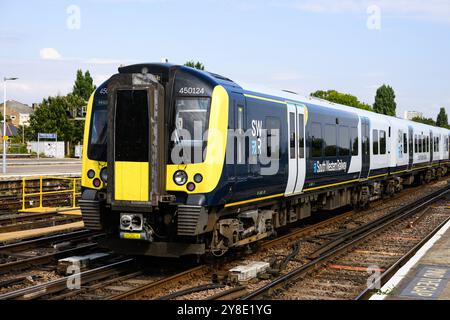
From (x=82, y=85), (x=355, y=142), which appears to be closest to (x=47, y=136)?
(x=82, y=85)

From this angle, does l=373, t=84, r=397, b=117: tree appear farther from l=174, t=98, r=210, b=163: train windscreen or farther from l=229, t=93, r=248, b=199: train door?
l=174, t=98, r=210, b=163: train windscreen

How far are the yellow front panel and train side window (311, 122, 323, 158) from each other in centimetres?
562

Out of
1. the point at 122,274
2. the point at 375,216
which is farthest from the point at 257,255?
the point at 375,216

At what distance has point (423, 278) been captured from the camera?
902 centimetres

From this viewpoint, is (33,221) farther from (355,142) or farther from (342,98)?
(342,98)

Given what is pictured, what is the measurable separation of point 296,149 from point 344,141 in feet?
13.1

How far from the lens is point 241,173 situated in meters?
9.76

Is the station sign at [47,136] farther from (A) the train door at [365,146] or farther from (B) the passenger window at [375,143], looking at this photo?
(A) the train door at [365,146]

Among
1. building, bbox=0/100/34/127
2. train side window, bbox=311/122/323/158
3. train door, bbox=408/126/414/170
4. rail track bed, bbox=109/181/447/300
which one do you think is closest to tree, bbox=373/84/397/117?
building, bbox=0/100/34/127

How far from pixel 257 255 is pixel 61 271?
3753 mm

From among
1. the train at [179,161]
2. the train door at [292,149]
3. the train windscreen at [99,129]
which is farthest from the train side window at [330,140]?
the train windscreen at [99,129]

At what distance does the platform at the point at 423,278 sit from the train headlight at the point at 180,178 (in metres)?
3.28

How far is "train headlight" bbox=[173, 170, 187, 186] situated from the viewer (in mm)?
8812
